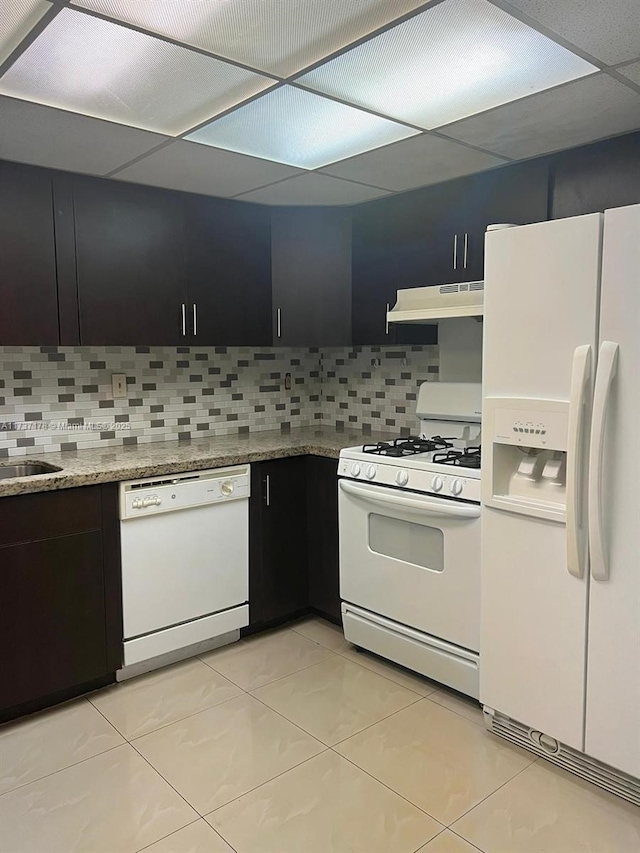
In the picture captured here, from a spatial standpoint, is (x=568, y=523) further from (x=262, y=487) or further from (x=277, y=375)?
(x=277, y=375)

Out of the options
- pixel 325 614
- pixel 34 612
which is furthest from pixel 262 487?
pixel 34 612

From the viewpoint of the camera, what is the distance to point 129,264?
2.94 meters

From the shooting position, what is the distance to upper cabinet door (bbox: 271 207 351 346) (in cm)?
344

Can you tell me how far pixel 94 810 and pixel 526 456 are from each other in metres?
1.78

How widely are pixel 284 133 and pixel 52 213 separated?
1052 mm

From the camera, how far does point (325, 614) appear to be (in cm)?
334

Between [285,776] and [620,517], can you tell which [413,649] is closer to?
[285,776]

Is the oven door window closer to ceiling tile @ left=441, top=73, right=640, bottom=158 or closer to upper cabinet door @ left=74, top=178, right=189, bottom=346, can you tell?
upper cabinet door @ left=74, top=178, right=189, bottom=346

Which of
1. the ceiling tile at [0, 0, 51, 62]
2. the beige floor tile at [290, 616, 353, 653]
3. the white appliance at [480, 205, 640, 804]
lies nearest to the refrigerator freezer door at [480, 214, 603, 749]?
the white appliance at [480, 205, 640, 804]

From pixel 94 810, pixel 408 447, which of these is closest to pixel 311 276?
pixel 408 447

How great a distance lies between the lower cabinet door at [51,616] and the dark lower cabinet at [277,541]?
762 mm

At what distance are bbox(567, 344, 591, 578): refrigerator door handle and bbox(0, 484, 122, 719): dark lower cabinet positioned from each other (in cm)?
173

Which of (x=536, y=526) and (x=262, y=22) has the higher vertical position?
(x=262, y=22)

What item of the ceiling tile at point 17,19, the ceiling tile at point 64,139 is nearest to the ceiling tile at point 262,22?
the ceiling tile at point 17,19
